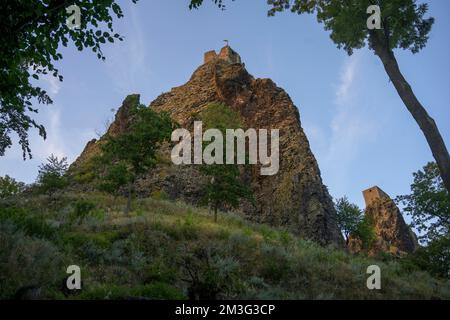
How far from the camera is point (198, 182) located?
1340 inches

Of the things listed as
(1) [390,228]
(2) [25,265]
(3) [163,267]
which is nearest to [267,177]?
(3) [163,267]

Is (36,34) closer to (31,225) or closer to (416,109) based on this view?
(31,225)

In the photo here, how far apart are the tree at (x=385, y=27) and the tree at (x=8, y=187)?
29263 mm

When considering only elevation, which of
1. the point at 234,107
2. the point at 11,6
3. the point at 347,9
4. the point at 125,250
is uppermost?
the point at 234,107

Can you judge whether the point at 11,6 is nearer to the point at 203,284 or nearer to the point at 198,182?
the point at 203,284

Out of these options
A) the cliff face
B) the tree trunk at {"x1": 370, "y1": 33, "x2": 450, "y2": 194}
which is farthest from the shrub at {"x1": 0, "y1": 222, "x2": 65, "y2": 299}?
the cliff face

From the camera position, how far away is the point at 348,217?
48969 mm

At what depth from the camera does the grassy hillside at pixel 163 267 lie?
7461 millimetres

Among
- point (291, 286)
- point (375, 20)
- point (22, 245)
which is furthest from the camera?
point (375, 20)

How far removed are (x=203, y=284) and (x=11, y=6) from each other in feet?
21.6

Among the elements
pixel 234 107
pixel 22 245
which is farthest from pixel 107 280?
pixel 234 107

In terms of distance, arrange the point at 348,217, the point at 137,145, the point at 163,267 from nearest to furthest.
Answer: the point at 163,267 < the point at 137,145 < the point at 348,217

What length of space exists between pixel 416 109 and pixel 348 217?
1578 inches

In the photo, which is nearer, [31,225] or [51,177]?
[31,225]
